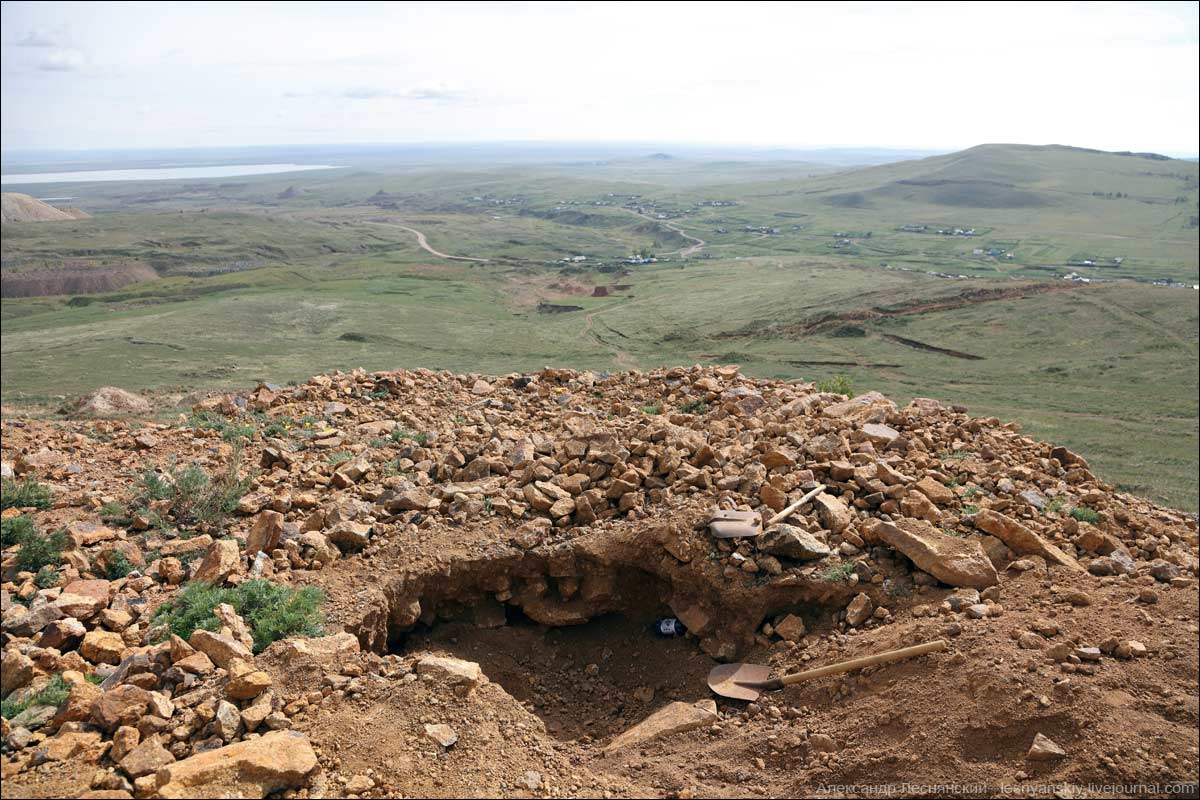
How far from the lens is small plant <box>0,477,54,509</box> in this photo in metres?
7.79

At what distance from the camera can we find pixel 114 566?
6.88m

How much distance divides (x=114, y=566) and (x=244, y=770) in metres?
3.77

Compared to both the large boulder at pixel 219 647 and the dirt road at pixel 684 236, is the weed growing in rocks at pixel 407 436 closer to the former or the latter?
the large boulder at pixel 219 647

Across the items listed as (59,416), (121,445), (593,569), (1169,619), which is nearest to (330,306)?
(59,416)

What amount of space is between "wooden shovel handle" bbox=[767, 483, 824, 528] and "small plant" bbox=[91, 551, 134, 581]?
608cm

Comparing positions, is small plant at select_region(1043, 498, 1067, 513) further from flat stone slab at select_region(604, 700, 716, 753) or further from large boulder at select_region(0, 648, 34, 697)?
large boulder at select_region(0, 648, 34, 697)

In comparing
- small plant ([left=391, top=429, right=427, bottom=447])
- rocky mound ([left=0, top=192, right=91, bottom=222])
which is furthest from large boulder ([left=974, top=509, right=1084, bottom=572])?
rocky mound ([left=0, top=192, right=91, bottom=222])

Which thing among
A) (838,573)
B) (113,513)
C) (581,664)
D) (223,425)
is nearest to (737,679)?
(838,573)

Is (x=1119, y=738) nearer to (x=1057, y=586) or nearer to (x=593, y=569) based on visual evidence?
(x=1057, y=586)

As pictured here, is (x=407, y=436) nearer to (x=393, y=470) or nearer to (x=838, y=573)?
(x=393, y=470)

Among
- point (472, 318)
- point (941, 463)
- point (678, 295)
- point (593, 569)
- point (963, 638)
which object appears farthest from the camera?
point (678, 295)

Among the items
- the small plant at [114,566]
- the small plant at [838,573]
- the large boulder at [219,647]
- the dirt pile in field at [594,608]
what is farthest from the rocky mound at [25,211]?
the small plant at [838,573]

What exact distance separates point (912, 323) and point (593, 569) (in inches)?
1733

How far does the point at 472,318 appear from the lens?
52.0 meters
